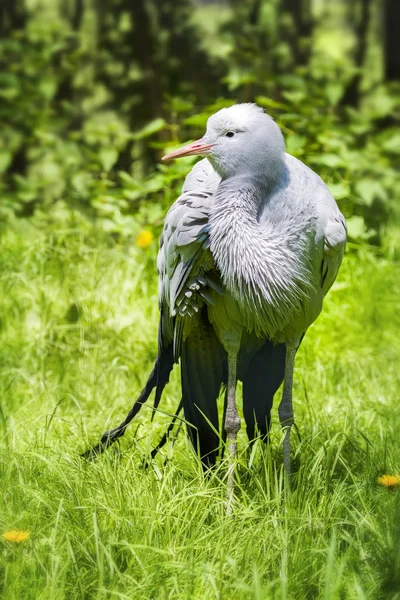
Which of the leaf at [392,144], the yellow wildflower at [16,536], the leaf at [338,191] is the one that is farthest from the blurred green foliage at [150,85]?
the yellow wildflower at [16,536]

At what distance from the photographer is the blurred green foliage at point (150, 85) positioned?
203 inches

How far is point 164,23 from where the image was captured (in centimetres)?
650

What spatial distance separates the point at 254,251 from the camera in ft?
7.81

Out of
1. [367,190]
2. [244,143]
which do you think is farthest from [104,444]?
[367,190]

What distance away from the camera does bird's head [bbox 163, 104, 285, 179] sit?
2.39m

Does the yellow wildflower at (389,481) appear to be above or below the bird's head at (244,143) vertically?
below

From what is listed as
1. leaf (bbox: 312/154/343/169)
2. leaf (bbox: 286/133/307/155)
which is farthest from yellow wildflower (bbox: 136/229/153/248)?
leaf (bbox: 312/154/343/169)

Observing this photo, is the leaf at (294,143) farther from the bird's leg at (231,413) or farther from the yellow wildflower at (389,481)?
the yellow wildflower at (389,481)

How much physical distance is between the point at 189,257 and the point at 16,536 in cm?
93

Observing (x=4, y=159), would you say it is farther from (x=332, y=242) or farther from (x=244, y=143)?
(x=332, y=242)

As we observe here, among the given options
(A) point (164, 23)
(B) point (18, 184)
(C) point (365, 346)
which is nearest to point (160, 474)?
(C) point (365, 346)

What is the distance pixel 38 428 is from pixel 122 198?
2.16 meters

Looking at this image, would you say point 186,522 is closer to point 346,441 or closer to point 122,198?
point 346,441

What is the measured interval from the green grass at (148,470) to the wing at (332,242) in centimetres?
51
